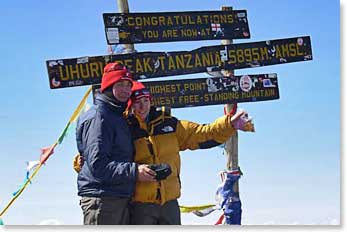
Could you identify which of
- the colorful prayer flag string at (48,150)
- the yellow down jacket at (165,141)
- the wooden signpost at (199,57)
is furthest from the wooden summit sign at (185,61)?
the yellow down jacket at (165,141)

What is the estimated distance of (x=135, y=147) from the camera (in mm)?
2471

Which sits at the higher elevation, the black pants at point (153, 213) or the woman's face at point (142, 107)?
the woman's face at point (142, 107)

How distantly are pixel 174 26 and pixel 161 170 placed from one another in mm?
1169

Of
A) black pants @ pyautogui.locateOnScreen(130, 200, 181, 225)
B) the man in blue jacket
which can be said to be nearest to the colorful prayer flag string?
the man in blue jacket

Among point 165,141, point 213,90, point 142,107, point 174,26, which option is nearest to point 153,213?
point 165,141

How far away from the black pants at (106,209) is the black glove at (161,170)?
199 millimetres

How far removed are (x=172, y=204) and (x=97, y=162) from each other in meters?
0.41

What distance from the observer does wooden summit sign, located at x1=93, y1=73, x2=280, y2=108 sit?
324 centimetres

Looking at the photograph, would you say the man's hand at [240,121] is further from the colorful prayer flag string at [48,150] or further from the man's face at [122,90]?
the colorful prayer flag string at [48,150]

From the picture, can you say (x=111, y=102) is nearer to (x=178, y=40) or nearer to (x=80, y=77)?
(x=80, y=77)

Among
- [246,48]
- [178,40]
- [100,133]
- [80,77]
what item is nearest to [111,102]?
[100,133]

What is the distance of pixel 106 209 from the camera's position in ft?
7.88

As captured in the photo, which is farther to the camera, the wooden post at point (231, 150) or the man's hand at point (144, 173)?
the wooden post at point (231, 150)

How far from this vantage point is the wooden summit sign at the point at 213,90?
324 cm
